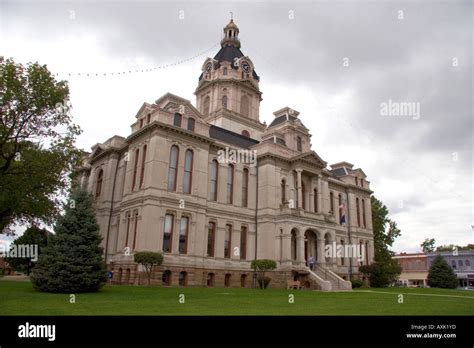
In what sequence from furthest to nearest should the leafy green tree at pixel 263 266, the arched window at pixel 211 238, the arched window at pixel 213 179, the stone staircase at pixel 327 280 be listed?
the arched window at pixel 213 179 → the arched window at pixel 211 238 → the stone staircase at pixel 327 280 → the leafy green tree at pixel 263 266

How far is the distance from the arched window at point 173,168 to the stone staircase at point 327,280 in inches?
619

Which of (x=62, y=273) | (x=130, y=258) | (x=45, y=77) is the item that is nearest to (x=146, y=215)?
(x=130, y=258)

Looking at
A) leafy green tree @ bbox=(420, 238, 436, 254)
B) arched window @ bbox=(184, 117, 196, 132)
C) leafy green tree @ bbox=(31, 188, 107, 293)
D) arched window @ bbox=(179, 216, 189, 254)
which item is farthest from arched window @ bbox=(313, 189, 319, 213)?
leafy green tree @ bbox=(420, 238, 436, 254)

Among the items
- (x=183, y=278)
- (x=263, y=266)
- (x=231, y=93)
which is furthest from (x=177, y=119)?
(x=231, y=93)

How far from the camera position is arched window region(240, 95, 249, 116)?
50406mm

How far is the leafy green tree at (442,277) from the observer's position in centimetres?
4588

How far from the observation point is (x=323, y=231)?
39.8m

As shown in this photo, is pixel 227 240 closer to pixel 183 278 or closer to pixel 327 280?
pixel 183 278

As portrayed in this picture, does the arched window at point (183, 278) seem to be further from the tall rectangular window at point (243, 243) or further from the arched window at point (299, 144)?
the arched window at point (299, 144)

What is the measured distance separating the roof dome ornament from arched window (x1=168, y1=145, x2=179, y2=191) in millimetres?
28856

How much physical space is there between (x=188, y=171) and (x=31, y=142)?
13694mm

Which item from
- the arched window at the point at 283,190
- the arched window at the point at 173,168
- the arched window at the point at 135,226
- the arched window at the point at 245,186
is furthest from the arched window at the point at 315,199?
the arched window at the point at 135,226

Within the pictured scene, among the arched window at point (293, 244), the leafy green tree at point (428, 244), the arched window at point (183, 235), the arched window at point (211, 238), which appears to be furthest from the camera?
the leafy green tree at point (428, 244)

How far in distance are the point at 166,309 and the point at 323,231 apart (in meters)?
29.0
